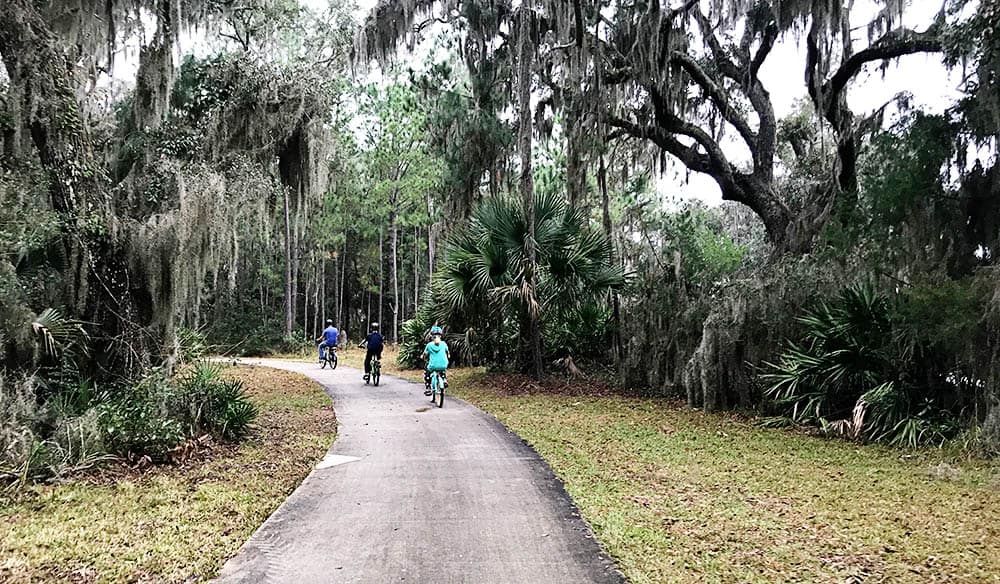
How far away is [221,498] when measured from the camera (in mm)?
5715

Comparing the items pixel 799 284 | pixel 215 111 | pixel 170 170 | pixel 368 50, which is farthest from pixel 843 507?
pixel 368 50

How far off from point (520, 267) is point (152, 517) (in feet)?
31.1

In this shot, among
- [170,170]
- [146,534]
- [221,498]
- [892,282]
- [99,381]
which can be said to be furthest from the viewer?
[170,170]

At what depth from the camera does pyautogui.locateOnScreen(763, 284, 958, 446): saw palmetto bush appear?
8.50 metres

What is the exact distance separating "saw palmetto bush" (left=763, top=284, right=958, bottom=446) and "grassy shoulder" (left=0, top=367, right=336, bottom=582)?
6971mm

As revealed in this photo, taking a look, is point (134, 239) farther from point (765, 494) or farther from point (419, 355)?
point (419, 355)

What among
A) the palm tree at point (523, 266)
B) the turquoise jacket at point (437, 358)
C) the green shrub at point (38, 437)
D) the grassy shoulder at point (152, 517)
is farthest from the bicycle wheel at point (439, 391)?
the green shrub at point (38, 437)

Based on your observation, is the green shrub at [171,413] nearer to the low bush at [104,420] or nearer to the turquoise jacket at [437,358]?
the low bush at [104,420]

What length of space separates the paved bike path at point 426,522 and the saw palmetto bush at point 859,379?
4.57 m

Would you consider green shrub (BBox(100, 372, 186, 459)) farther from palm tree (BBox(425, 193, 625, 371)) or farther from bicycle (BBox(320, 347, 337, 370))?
bicycle (BBox(320, 347, 337, 370))

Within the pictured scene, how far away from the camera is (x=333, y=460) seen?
726 centimetres

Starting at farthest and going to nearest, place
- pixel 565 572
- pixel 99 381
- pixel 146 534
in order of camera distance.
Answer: pixel 99 381, pixel 146 534, pixel 565 572

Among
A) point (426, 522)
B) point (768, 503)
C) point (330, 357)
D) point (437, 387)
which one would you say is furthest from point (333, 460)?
point (330, 357)

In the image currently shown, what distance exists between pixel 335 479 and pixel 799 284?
7797mm
